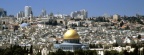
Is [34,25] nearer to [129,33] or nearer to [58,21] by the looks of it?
[58,21]

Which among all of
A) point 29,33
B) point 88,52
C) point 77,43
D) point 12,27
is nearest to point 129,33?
point 29,33

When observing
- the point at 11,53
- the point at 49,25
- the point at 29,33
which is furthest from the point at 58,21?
the point at 11,53

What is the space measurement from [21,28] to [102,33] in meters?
21.7

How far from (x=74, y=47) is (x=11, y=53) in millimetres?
11274

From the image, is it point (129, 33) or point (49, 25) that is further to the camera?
point (49, 25)

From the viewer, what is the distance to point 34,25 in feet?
394

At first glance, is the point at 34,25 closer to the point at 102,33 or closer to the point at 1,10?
the point at 102,33

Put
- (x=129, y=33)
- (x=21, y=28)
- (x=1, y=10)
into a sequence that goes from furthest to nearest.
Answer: (x=1, y=10) → (x=21, y=28) → (x=129, y=33)

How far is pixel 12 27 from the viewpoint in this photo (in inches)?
4624

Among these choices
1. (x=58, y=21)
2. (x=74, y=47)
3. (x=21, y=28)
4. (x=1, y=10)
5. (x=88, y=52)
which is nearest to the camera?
(x=88, y=52)

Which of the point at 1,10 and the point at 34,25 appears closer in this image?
the point at 34,25

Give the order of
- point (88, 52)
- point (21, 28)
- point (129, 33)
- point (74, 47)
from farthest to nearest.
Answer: point (21, 28) → point (129, 33) → point (74, 47) → point (88, 52)

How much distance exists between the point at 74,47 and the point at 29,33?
44805 mm

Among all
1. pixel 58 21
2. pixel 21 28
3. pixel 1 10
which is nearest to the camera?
pixel 21 28
